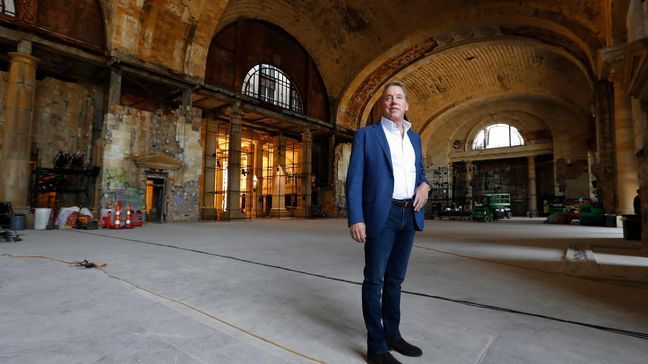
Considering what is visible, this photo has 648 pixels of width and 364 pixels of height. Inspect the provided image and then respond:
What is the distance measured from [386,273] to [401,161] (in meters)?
0.71

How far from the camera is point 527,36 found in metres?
17.9

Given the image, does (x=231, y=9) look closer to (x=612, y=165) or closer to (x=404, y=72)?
(x=404, y=72)

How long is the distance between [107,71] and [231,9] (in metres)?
Result: 7.50

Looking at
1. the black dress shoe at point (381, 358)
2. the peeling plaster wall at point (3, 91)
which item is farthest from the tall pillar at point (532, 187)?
the peeling plaster wall at point (3, 91)

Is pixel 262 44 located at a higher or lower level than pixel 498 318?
higher

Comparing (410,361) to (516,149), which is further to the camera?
(516,149)

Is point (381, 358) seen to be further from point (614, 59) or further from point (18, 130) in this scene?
point (18, 130)

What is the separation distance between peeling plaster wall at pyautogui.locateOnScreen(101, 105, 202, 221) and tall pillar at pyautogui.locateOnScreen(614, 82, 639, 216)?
1780 cm

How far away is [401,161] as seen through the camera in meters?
1.95

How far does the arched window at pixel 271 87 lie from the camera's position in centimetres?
1933

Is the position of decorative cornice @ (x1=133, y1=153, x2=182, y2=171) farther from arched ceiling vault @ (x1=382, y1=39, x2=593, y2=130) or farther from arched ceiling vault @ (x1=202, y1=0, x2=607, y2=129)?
arched ceiling vault @ (x1=382, y1=39, x2=593, y2=130)

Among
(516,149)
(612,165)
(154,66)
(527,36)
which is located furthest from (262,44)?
(516,149)

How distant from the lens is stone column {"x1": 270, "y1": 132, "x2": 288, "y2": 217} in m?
23.0

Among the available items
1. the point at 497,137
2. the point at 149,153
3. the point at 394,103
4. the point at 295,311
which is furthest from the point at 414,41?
the point at 295,311
